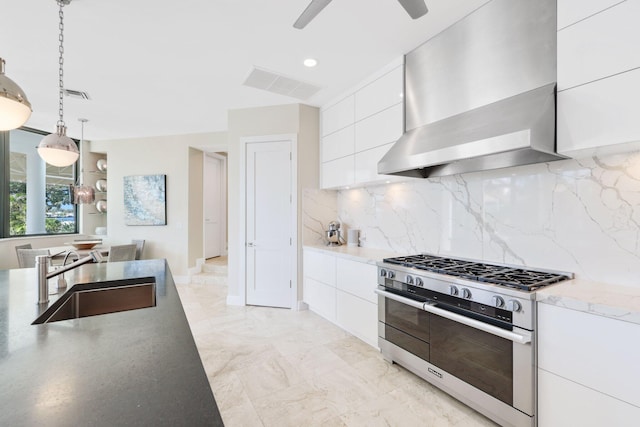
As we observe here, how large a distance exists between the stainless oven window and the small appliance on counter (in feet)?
6.08

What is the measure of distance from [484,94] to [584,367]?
1.75 m

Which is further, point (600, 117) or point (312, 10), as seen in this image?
point (312, 10)

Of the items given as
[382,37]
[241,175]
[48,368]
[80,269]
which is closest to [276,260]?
[241,175]

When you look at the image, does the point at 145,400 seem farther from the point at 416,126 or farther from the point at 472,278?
the point at 416,126

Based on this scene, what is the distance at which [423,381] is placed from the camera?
230 cm

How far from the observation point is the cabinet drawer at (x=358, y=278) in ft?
9.06

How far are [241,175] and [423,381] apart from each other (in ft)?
10.4

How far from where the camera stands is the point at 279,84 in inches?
132

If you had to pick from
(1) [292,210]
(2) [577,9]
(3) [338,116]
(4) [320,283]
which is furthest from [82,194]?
(2) [577,9]

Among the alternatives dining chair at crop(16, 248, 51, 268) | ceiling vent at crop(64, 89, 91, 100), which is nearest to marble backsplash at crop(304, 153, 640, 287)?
ceiling vent at crop(64, 89, 91, 100)

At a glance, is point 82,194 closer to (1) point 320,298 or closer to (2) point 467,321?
(1) point 320,298

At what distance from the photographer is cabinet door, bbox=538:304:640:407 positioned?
1323 mm

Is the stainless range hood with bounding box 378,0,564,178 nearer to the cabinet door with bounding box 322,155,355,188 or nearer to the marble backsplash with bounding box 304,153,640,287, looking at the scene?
the marble backsplash with bounding box 304,153,640,287

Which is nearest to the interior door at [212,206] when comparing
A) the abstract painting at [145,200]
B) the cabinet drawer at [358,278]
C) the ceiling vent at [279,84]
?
the abstract painting at [145,200]
